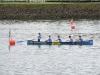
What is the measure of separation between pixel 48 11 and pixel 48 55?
2122 inches

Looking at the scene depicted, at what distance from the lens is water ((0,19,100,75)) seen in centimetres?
5906

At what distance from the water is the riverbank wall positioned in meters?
17.2

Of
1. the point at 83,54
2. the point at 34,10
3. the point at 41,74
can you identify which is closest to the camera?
the point at 41,74

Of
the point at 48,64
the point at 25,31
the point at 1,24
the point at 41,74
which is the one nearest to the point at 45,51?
the point at 48,64

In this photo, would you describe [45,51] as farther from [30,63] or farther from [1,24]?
[1,24]

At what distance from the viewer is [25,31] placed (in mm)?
98875

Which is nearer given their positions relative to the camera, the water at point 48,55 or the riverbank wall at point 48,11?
the water at point 48,55

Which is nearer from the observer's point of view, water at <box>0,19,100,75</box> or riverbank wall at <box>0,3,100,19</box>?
water at <box>0,19,100,75</box>

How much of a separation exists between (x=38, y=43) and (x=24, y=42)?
4705mm

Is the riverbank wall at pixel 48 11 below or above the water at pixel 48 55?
above

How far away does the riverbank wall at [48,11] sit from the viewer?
12162 cm

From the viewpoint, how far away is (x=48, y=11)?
123 m

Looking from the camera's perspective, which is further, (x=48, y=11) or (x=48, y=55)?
(x=48, y=11)

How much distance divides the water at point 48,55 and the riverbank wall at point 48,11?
17.2 metres
